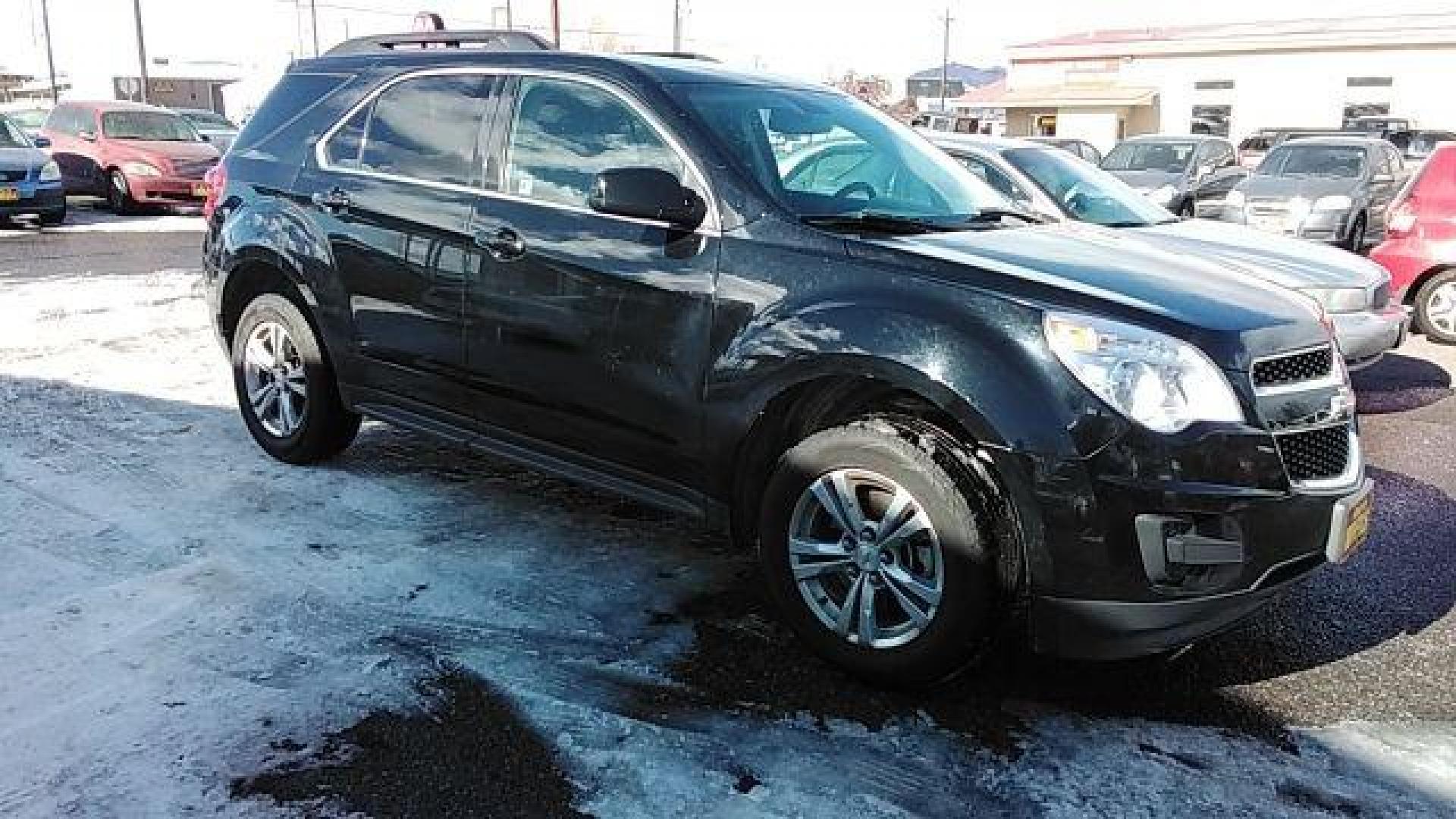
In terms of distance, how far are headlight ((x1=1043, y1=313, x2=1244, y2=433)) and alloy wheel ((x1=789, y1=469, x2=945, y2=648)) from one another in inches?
23.1

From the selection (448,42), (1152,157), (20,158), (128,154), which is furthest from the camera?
(128,154)

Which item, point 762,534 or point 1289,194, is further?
point 1289,194

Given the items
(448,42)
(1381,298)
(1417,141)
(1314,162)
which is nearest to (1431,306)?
(1381,298)

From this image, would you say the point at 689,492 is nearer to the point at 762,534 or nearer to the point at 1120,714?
the point at 762,534

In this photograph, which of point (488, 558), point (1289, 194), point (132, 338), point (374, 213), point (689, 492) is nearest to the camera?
point (689, 492)

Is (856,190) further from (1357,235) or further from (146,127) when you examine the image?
(146,127)

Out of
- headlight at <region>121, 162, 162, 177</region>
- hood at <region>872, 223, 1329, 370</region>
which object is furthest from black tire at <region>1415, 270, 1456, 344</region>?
headlight at <region>121, 162, 162, 177</region>

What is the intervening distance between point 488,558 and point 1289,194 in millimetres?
11427

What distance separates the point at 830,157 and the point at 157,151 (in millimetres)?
16275

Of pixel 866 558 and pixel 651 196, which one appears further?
pixel 651 196

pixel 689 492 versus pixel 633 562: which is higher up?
pixel 689 492

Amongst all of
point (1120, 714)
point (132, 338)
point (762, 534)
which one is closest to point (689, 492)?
point (762, 534)

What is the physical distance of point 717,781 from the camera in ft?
9.14

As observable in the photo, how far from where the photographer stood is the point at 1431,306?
29.6 ft
